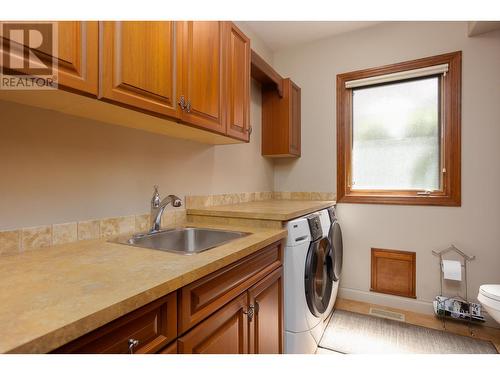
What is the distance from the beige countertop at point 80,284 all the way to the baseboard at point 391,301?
1944 mm

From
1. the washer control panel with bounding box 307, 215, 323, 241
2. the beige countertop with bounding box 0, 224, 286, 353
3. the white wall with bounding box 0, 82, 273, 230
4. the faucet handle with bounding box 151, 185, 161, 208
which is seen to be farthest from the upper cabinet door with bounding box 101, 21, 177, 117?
the washer control panel with bounding box 307, 215, 323, 241

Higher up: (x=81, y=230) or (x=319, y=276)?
(x=81, y=230)

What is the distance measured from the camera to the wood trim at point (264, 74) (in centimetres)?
218

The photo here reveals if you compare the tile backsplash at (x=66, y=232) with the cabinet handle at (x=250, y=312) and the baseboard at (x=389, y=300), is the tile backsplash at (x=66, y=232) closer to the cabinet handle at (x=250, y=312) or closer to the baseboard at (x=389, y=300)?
the cabinet handle at (x=250, y=312)

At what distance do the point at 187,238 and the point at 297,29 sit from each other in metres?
2.28

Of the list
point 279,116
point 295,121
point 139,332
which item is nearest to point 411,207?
point 295,121

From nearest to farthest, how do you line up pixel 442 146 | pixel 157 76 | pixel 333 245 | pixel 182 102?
pixel 157 76, pixel 182 102, pixel 333 245, pixel 442 146

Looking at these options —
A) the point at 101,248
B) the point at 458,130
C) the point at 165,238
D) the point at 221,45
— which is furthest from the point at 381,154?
the point at 101,248

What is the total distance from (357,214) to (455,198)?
2.61ft

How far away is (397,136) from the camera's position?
8.13 ft

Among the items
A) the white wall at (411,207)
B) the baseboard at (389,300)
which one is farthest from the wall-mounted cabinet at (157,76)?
the baseboard at (389,300)

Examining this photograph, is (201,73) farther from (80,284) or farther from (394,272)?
(394,272)
